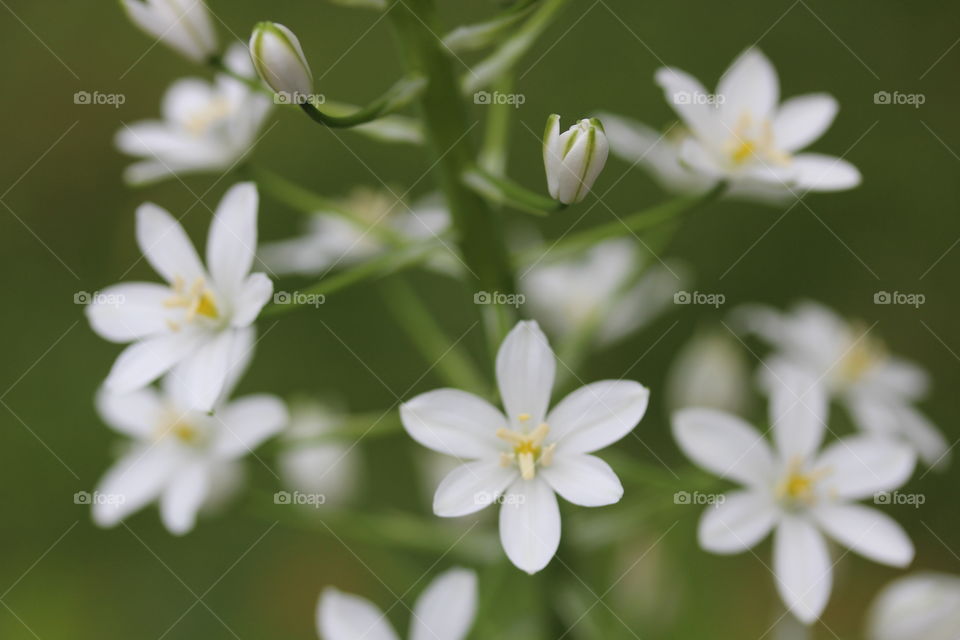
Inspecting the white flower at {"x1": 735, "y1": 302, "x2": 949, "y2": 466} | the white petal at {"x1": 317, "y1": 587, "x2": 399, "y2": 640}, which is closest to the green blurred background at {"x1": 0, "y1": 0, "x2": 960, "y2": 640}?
the white flower at {"x1": 735, "y1": 302, "x2": 949, "y2": 466}

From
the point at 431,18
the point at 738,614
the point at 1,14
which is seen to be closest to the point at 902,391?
the point at 738,614

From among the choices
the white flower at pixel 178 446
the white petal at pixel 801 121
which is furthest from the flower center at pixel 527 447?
the white petal at pixel 801 121

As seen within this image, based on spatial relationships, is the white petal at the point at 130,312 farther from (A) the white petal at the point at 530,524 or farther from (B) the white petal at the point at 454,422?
(A) the white petal at the point at 530,524

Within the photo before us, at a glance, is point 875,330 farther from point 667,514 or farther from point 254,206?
point 254,206

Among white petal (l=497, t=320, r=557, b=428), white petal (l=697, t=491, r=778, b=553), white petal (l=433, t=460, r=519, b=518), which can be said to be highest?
white petal (l=697, t=491, r=778, b=553)

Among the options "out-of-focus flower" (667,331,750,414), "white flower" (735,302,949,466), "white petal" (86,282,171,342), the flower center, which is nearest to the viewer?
the flower center

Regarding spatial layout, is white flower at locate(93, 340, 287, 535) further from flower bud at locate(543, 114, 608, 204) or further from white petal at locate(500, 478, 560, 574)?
flower bud at locate(543, 114, 608, 204)
